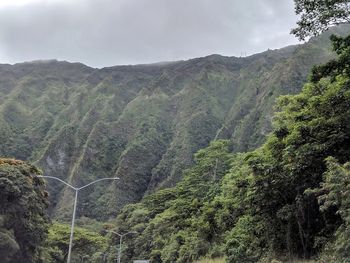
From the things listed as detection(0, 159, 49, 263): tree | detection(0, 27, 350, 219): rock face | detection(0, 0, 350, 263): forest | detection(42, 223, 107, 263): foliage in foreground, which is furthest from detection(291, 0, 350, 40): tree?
detection(0, 27, 350, 219): rock face

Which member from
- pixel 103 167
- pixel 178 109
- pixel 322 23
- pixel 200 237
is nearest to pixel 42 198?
pixel 200 237

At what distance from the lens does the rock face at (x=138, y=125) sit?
13062 centimetres

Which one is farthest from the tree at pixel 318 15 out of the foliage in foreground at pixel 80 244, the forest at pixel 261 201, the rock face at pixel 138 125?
the rock face at pixel 138 125

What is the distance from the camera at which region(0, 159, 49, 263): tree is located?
45.0m

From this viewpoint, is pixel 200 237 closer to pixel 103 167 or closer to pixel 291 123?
pixel 291 123

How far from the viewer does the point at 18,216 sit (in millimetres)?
47875

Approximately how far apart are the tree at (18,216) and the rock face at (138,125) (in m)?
67.3

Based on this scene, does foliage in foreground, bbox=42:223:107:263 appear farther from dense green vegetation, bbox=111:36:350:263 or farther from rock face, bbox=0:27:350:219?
dense green vegetation, bbox=111:36:350:263

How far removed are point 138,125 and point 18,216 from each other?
362ft

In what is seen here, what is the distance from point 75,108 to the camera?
176m

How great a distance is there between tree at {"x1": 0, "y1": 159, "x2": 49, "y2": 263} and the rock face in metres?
67.3

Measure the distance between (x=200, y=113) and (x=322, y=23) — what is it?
132860 millimetres

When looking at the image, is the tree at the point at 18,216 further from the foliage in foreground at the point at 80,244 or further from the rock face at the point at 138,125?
the rock face at the point at 138,125

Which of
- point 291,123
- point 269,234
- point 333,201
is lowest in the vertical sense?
point 269,234
